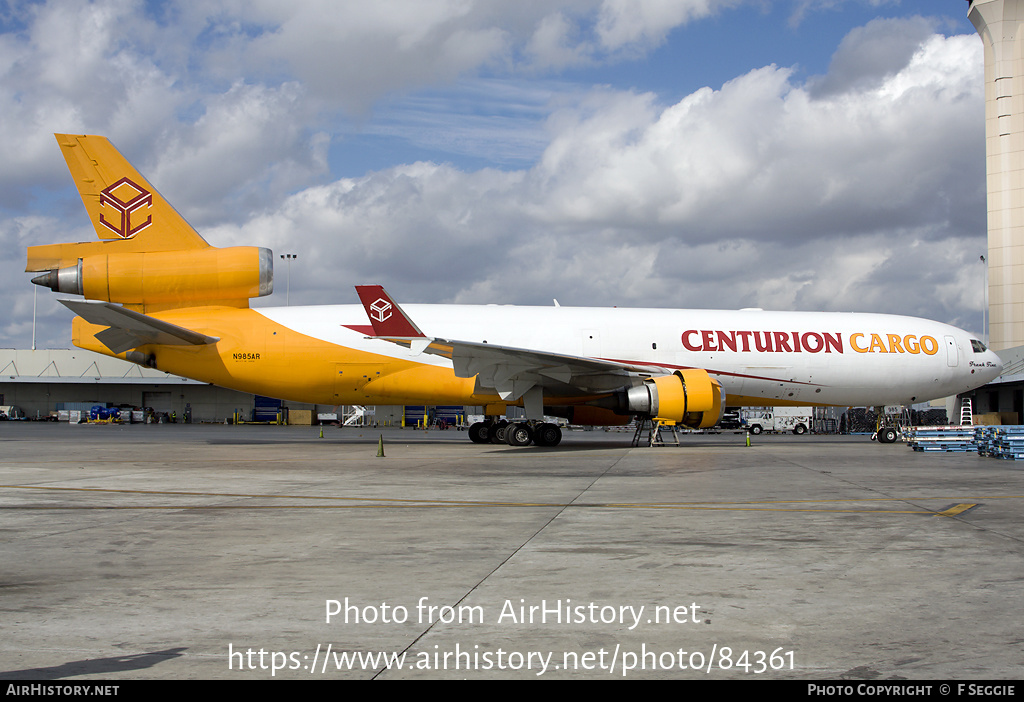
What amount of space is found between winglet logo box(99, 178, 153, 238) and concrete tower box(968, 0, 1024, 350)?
199ft

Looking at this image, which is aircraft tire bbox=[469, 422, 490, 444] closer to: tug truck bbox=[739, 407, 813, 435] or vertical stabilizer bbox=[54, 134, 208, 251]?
vertical stabilizer bbox=[54, 134, 208, 251]

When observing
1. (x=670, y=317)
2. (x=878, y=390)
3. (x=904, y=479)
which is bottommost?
(x=904, y=479)

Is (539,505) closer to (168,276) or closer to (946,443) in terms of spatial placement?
(946,443)

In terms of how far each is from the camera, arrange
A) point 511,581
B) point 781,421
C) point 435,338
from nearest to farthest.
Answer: point 511,581 < point 435,338 < point 781,421

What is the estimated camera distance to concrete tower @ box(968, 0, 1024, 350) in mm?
58125

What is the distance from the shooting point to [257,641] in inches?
158

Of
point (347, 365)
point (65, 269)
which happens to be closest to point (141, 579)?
point (347, 365)

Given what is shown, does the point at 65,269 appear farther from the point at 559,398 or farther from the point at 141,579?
the point at 141,579

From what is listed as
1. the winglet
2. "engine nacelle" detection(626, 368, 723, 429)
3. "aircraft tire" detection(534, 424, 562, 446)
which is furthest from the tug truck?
the winglet

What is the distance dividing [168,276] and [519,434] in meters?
11.0

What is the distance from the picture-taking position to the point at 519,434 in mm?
21969

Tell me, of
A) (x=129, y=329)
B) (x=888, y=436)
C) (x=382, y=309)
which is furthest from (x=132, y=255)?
(x=888, y=436)

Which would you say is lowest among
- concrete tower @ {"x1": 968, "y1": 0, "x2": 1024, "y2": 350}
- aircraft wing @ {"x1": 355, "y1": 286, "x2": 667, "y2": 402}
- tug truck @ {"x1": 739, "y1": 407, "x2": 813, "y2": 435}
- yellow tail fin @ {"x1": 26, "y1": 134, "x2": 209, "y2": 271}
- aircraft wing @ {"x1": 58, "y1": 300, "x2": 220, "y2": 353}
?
tug truck @ {"x1": 739, "y1": 407, "x2": 813, "y2": 435}

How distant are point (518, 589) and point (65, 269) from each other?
818 inches
